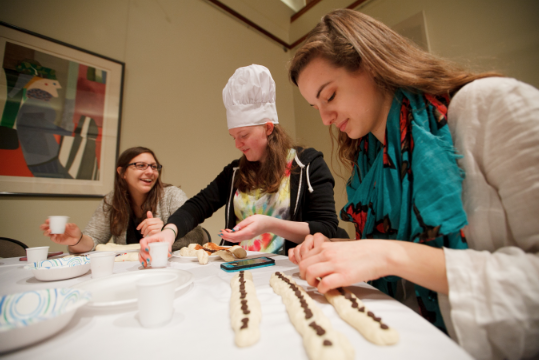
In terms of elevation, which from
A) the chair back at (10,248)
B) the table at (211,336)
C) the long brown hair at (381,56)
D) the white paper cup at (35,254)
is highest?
the long brown hair at (381,56)

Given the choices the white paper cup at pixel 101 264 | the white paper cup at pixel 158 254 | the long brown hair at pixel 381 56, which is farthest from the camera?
the white paper cup at pixel 158 254

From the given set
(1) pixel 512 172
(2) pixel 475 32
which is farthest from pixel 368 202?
(2) pixel 475 32

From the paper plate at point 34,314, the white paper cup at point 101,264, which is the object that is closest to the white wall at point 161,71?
the white paper cup at point 101,264

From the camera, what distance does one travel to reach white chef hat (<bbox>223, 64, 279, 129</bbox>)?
5.02ft

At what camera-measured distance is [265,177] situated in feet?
5.24

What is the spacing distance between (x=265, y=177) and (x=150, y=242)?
77 centimetres

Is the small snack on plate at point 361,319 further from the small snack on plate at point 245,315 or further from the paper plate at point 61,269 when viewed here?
the paper plate at point 61,269

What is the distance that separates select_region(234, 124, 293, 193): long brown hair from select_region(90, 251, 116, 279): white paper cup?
36.7 inches

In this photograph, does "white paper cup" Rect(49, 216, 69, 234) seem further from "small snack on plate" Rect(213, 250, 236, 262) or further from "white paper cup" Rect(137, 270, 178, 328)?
"white paper cup" Rect(137, 270, 178, 328)

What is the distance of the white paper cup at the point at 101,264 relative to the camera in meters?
0.79

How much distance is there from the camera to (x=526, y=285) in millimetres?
406

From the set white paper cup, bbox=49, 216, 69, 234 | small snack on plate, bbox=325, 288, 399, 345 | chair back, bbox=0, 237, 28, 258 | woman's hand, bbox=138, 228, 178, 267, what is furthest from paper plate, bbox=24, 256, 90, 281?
chair back, bbox=0, 237, 28, 258

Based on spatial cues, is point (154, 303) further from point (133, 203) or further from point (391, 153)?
point (133, 203)

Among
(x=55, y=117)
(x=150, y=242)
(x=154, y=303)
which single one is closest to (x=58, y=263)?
(x=150, y=242)
